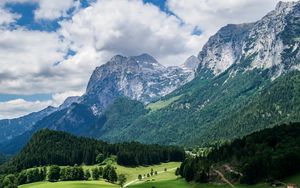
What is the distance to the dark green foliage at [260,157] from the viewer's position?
15338cm

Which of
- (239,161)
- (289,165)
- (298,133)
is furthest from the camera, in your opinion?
(298,133)

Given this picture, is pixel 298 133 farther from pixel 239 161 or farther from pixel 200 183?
pixel 200 183

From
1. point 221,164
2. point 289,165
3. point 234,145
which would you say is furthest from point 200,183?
point 289,165

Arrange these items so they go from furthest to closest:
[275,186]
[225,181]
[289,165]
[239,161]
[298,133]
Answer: [298,133], [239,161], [225,181], [289,165], [275,186]

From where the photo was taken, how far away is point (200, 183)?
180m

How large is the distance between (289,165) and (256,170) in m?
11.8

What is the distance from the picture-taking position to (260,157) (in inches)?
6437

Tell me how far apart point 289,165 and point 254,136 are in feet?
144

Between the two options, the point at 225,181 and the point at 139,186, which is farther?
the point at 139,186

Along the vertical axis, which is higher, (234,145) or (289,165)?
(234,145)

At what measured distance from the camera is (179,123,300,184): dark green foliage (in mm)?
153375

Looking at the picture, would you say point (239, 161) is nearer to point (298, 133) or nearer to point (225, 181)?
point (225, 181)

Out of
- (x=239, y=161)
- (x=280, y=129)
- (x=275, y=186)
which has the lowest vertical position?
(x=275, y=186)

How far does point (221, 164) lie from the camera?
7264 inches
